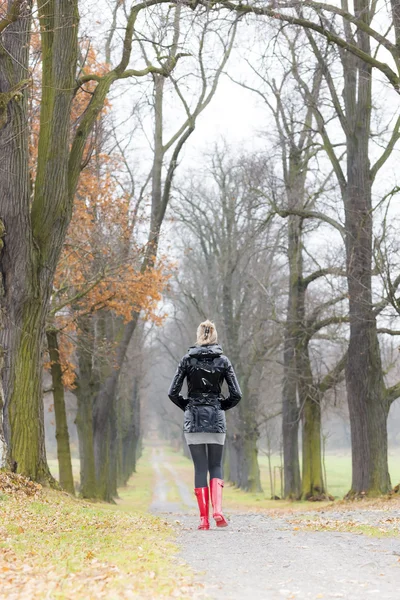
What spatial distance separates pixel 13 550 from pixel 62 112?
26.3ft

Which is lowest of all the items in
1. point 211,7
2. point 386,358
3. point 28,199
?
point 386,358

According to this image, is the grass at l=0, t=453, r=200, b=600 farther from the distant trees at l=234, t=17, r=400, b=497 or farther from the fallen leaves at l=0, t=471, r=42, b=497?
the distant trees at l=234, t=17, r=400, b=497

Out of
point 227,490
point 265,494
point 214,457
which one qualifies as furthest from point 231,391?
point 227,490

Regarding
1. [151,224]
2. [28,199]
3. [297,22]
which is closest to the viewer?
[28,199]

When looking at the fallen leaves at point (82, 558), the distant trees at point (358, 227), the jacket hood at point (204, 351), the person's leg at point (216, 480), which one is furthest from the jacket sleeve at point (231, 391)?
the distant trees at point (358, 227)

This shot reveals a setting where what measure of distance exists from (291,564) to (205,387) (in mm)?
3029

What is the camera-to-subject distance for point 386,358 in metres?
28.4

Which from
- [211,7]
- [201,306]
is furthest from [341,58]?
[201,306]

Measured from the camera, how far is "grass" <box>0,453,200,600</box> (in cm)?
478

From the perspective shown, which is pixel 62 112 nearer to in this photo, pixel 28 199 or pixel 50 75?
pixel 50 75

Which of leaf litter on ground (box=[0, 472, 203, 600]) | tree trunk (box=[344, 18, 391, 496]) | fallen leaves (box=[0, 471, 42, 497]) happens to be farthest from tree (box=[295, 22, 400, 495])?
leaf litter on ground (box=[0, 472, 203, 600])

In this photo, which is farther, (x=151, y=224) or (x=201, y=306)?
(x=201, y=306)

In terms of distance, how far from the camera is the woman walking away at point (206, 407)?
8.45 meters

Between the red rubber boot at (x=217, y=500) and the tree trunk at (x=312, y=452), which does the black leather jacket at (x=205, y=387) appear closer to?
the red rubber boot at (x=217, y=500)
